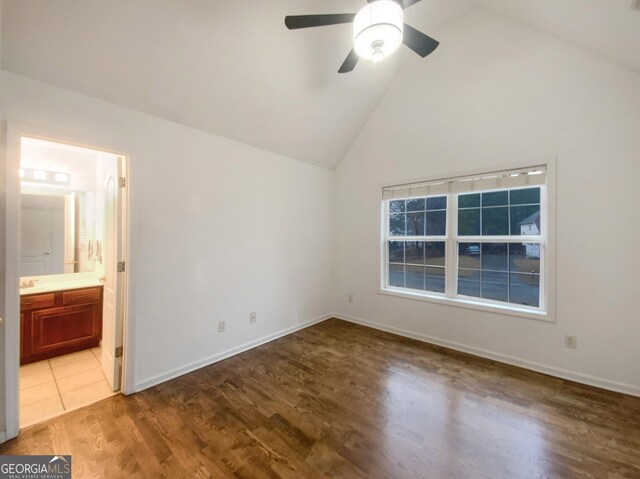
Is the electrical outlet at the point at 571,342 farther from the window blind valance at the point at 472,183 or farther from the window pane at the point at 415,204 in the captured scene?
the window pane at the point at 415,204

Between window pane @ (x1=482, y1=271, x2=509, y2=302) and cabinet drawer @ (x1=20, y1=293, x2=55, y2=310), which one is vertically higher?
window pane @ (x1=482, y1=271, x2=509, y2=302)

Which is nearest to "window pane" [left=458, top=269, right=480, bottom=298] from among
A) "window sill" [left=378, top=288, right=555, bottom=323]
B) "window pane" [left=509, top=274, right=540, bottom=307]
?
"window sill" [left=378, top=288, right=555, bottom=323]

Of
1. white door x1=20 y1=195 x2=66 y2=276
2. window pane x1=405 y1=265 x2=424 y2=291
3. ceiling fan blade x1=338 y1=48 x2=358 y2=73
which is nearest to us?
ceiling fan blade x1=338 y1=48 x2=358 y2=73

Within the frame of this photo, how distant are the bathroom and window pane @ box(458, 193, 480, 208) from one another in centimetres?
Result: 367

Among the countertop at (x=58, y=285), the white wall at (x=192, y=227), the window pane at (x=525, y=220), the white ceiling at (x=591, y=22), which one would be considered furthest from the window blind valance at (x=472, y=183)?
the countertop at (x=58, y=285)

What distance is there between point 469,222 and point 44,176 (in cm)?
518

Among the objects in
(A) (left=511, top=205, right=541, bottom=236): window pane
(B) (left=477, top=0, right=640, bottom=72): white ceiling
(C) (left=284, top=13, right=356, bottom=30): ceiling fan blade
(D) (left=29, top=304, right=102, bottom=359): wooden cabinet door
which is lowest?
(D) (left=29, top=304, right=102, bottom=359): wooden cabinet door

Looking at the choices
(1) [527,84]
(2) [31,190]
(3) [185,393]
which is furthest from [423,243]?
(2) [31,190]

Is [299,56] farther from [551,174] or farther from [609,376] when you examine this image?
[609,376]

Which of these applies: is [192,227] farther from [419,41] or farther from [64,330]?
[419,41]

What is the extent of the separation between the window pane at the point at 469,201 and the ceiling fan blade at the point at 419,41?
186 cm

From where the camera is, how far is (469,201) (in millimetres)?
3238

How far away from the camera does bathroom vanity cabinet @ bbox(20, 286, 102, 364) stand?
2746 millimetres

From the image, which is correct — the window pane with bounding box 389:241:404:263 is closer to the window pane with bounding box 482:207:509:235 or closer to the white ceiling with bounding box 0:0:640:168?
the window pane with bounding box 482:207:509:235
